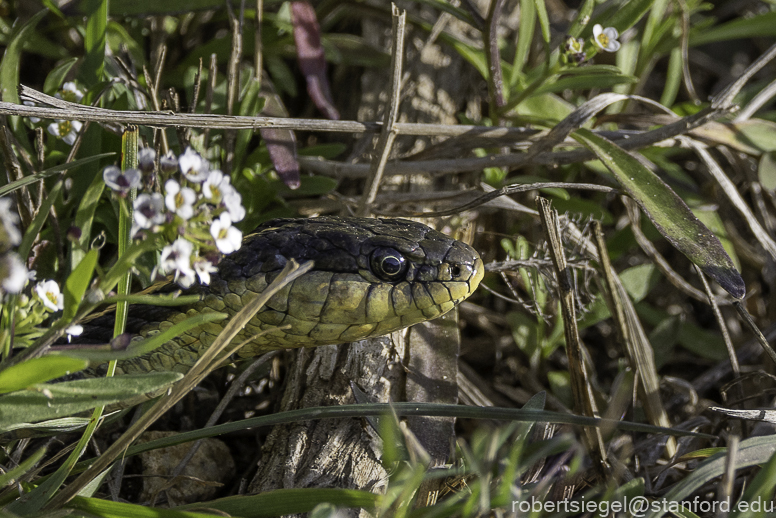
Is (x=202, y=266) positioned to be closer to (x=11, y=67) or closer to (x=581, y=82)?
(x=11, y=67)

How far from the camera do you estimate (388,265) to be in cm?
216

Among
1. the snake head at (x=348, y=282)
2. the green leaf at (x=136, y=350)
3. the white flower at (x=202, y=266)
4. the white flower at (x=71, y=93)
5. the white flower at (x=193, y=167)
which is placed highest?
the white flower at (x=193, y=167)

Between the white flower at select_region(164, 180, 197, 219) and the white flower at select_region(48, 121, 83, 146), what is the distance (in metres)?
1.37

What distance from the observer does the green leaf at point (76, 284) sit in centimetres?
142

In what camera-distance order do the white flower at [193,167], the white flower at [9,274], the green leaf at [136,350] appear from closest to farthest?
the white flower at [9,274] → the green leaf at [136,350] → the white flower at [193,167]

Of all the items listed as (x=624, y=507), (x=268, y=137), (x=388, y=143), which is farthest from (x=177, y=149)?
(x=624, y=507)

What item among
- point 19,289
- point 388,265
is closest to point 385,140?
point 388,265

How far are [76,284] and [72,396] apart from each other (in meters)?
0.34

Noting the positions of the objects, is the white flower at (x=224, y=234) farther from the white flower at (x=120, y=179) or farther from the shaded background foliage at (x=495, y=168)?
the shaded background foliage at (x=495, y=168)

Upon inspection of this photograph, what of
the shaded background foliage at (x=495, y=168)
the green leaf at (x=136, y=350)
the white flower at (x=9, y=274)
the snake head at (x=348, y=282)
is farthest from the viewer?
the shaded background foliage at (x=495, y=168)

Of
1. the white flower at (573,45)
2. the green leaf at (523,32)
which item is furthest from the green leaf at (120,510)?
the green leaf at (523,32)

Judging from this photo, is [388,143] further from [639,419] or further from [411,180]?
[639,419]

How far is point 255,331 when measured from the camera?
2.19 meters

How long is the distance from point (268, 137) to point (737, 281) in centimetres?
197
